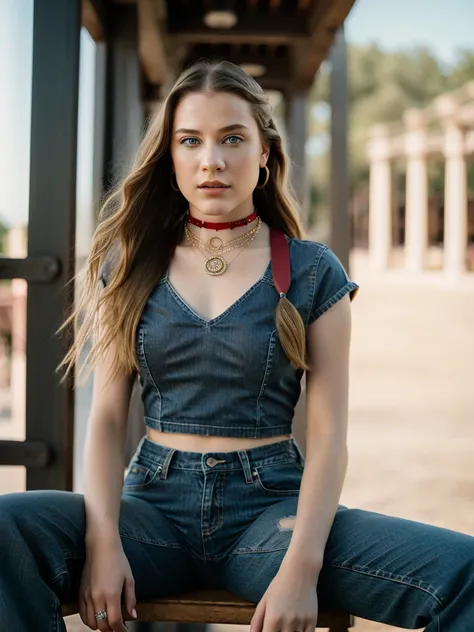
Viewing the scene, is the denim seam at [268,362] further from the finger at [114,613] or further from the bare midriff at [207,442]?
the finger at [114,613]

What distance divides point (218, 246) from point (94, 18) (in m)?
2.59

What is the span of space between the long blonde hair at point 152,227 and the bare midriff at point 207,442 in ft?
0.62

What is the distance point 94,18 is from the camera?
429 centimetres

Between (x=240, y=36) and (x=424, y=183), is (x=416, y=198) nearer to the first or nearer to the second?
(x=424, y=183)

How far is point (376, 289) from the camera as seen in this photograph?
20.2 metres

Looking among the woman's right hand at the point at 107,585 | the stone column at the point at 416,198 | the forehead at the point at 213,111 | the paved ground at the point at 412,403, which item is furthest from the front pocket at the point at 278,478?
the stone column at the point at 416,198

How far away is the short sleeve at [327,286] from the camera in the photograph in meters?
2.04

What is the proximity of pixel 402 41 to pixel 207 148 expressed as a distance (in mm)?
31955

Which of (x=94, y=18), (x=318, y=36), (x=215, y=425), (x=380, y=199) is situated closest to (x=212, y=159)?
(x=215, y=425)

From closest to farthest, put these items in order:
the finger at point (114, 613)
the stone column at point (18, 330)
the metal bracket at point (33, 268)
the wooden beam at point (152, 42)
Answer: the finger at point (114, 613), the metal bracket at point (33, 268), the stone column at point (18, 330), the wooden beam at point (152, 42)

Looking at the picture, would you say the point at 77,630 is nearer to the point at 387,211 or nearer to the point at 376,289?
the point at 376,289

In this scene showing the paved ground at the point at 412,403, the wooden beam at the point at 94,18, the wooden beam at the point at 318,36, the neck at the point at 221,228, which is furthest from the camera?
the paved ground at the point at 412,403

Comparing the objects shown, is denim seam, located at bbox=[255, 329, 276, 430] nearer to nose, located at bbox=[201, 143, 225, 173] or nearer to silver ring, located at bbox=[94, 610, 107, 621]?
nose, located at bbox=[201, 143, 225, 173]

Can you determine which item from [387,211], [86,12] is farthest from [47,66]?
[387,211]
